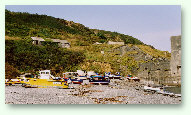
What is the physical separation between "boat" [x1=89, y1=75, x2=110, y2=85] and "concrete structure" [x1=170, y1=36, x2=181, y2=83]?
6.50 ft

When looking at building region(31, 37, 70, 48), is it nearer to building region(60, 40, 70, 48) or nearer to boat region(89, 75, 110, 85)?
building region(60, 40, 70, 48)

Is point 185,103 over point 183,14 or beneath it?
beneath

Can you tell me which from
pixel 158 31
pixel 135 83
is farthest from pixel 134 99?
pixel 158 31

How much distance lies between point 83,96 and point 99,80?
94 cm

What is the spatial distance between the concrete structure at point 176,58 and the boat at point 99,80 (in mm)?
1981

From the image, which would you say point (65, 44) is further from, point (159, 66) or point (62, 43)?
point (159, 66)

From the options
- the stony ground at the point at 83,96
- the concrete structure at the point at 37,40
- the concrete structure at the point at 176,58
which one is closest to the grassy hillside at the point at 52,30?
the concrete structure at the point at 37,40

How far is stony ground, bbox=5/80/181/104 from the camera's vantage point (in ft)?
25.2

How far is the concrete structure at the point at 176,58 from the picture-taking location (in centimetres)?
800

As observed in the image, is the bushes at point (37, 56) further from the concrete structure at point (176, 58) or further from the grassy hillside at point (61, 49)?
the concrete structure at point (176, 58)

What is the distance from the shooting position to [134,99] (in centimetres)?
781

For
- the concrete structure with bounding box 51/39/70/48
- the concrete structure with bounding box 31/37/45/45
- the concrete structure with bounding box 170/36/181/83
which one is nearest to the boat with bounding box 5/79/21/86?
the concrete structure with bounding box 31/37/45/45
